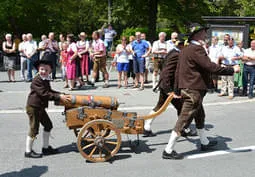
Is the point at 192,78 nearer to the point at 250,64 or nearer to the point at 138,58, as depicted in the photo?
the point at 250,64

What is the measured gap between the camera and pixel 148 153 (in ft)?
20.3

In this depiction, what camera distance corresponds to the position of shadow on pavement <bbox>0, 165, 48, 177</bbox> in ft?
17.1

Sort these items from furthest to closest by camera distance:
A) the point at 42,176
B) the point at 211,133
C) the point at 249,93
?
the point at 249,93 < the point at 211,133 < the point at 42,176

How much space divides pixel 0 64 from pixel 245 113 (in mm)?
13854

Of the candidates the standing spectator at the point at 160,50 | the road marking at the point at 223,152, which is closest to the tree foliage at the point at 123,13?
the standing spectator at the point at 160,50

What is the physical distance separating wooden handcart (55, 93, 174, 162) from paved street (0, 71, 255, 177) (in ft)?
0.79

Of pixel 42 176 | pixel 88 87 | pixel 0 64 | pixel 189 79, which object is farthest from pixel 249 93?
pixel 0 64

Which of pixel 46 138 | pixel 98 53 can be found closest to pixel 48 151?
pixel 46 138

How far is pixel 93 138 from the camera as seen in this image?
579 centimetres

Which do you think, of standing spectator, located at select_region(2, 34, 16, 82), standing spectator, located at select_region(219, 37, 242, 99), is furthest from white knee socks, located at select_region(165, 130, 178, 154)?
standing spectator, located at select_region(2, 34, 16, 82)

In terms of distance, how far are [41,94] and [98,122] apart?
37.7 inches

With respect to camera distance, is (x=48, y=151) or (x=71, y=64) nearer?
(x=48, y=151)

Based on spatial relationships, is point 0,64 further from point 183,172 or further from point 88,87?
point 183,172

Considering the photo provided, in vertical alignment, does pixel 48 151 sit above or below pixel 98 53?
below
